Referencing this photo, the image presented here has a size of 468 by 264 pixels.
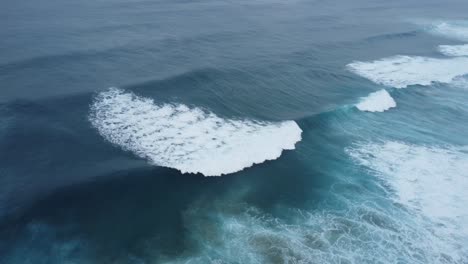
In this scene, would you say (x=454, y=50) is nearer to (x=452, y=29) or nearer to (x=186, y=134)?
(x=452, y=29)

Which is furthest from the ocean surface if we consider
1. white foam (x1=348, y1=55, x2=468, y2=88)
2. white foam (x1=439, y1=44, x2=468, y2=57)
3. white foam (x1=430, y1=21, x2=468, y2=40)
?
white foam (x1=430, y1=21, x2=468, y2=40)

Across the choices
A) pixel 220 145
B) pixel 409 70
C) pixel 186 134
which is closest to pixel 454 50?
pixel 409 70

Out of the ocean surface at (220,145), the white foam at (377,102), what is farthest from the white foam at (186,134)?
the white foam at (377,102)

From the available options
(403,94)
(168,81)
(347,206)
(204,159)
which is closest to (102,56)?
(168,81)

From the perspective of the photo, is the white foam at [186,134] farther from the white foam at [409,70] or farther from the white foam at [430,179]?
the white foam at [409,70]

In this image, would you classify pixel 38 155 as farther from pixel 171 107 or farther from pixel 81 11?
pixel 81 11

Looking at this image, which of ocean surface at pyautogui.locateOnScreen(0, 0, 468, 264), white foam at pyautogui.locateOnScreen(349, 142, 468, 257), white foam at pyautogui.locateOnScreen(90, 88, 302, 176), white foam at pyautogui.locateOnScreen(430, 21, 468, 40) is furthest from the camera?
white foam at pyautogui.locateOnScreen(430, 21, 468, 40)

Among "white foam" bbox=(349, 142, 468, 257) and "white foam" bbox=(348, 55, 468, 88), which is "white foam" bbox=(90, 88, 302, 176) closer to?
"white foam" bbox=(349, 142, 468, 257)
